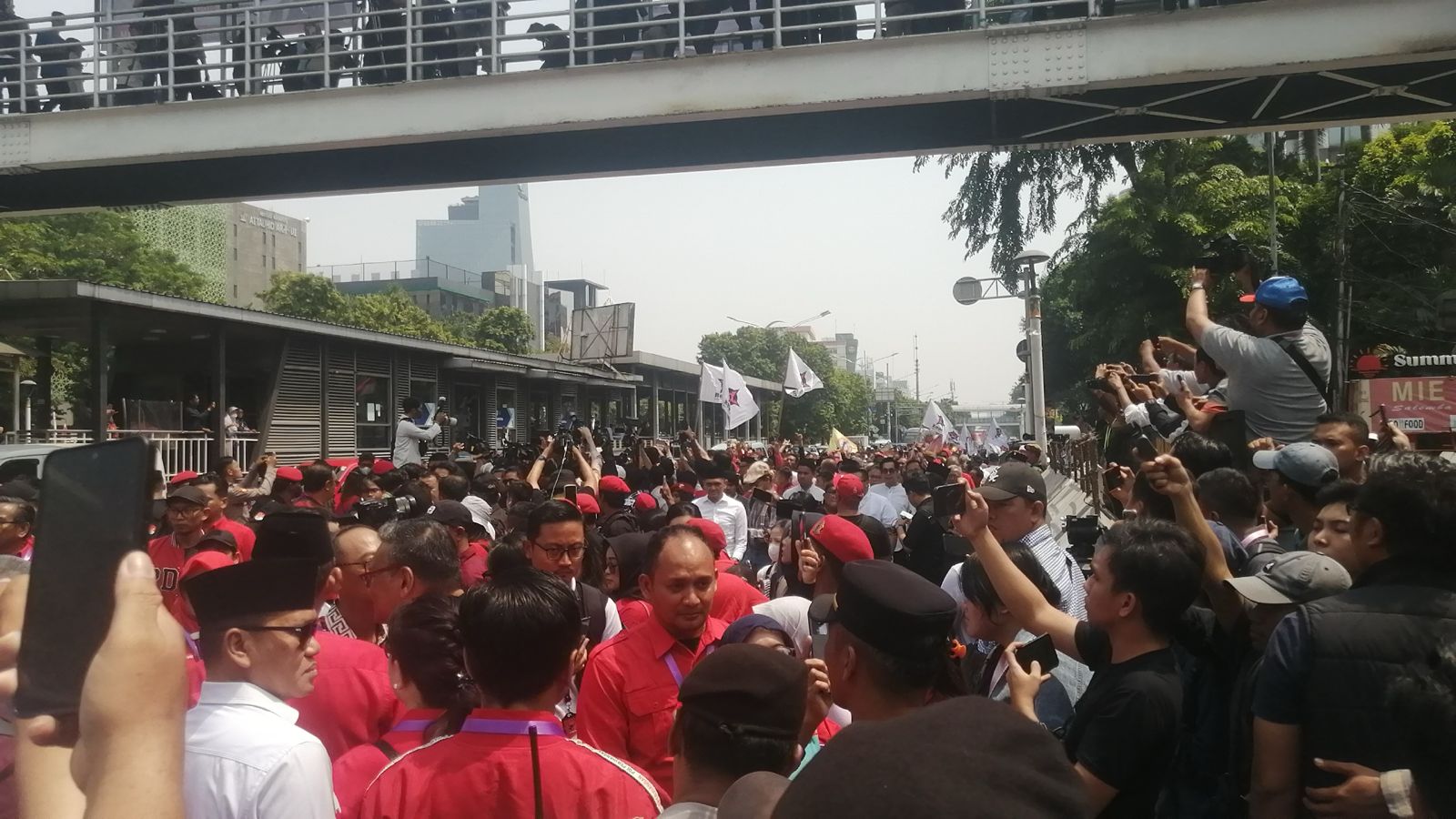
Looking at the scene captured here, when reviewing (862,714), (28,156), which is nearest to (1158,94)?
(862,714)

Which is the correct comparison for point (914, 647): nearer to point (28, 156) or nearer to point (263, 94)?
point (263, 94)

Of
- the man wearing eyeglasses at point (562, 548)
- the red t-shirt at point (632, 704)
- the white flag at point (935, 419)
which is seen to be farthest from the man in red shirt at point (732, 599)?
the white flag at point (935, 419)

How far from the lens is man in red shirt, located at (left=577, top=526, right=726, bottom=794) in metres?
3.53

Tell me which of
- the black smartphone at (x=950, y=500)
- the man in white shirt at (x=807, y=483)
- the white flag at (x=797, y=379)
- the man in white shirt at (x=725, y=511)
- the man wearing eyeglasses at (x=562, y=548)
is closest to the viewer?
the black smartphone at (x=950, y=500)

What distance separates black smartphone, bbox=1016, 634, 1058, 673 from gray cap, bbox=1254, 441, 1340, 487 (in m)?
1.50

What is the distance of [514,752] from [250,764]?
0.60 meters

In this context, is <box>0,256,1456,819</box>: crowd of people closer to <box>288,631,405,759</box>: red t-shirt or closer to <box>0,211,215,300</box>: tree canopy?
<box>288,631,405,759</box>: red t-shirt

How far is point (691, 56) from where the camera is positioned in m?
10.7

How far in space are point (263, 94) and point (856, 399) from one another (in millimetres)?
86546

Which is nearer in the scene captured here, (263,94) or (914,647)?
(914,647)

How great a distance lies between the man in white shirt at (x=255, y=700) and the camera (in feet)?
7.24

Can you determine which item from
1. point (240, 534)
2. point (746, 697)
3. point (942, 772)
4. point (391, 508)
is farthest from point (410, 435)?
point (942, 772)

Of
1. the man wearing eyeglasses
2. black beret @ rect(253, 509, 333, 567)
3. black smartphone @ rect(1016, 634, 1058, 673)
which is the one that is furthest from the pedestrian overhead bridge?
black smartphone @ rect(1016, 634, 1058, 673)

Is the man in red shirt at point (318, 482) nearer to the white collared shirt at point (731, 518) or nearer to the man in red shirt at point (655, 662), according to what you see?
the white collared shirt at point (731, 518)
